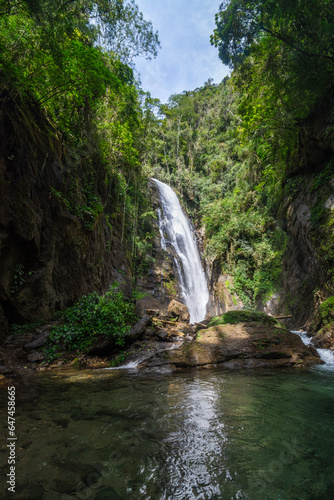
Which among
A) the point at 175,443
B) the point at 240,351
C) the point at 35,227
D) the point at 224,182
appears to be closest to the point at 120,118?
the point at 35,227

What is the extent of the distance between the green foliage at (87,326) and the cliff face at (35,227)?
23.6 inches

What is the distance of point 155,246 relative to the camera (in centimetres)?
1892

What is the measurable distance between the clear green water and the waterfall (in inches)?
536

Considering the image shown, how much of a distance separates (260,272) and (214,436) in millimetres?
14951

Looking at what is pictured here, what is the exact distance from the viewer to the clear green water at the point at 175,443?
170cm

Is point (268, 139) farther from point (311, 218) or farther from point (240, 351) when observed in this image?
point (240, 351)

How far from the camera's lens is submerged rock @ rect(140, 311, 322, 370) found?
19.8 feet

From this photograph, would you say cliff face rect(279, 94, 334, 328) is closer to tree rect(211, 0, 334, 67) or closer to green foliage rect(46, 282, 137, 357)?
tree rect(211, 0, 334, 67)

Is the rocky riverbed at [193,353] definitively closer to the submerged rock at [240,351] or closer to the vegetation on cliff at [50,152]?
the submerged rock at [240,351]

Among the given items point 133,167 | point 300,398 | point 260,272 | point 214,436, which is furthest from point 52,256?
point 260,272

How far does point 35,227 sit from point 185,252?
15.9 meters

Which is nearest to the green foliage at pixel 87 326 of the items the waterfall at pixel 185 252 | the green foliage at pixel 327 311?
the green foliage at pixel 327 311

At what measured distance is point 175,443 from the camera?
236 centimetres

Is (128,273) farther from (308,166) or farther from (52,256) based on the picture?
(308,166)
